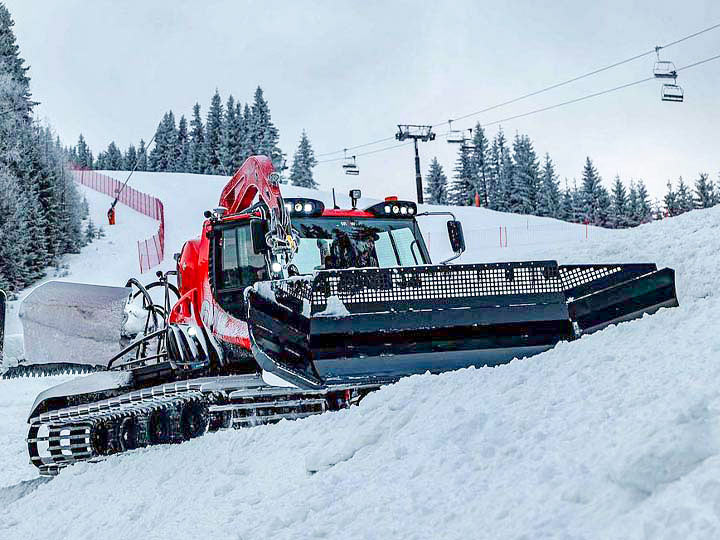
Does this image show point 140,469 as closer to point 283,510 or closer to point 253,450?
point 253,450

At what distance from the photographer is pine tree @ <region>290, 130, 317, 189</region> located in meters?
66.6

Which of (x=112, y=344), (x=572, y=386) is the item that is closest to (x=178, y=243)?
(x=112, y=344)

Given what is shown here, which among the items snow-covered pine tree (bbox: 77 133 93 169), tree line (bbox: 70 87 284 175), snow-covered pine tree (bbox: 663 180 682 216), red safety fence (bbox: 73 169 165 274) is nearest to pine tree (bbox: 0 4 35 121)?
red safety fence (bbox: 73 169 165 274)

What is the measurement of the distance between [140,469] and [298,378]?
1.53 meters

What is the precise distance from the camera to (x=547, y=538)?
226cm

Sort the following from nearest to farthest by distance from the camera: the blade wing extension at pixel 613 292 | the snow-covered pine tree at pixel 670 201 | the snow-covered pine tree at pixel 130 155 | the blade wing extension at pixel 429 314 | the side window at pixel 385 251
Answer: the blade wing extension at pixel 429 314 < the blade wing extension at pixel 613 292 < the side window at pixel 385 251 < the snow-covered pine tree at pixel 670 201 < the snow-covered pine tree at pixel 130 155

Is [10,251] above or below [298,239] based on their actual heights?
above

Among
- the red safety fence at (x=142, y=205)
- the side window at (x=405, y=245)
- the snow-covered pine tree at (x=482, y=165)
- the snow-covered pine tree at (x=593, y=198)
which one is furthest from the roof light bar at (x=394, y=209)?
the snow-covered pine tree at (x=482, y=165)

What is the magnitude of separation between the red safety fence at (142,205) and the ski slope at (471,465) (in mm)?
26552

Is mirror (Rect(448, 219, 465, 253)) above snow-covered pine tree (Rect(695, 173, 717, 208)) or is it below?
below

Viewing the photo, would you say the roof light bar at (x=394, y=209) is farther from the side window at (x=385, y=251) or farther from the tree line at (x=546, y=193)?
the tree line at (x=546, y=193)

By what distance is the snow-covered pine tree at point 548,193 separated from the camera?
6425cm

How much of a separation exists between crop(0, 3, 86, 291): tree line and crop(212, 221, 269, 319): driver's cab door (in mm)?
20998

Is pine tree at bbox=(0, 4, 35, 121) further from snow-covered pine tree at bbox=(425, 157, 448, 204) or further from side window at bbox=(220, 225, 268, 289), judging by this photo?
snow-covered pine tree at bbox=(425, 157, 448, 204)
